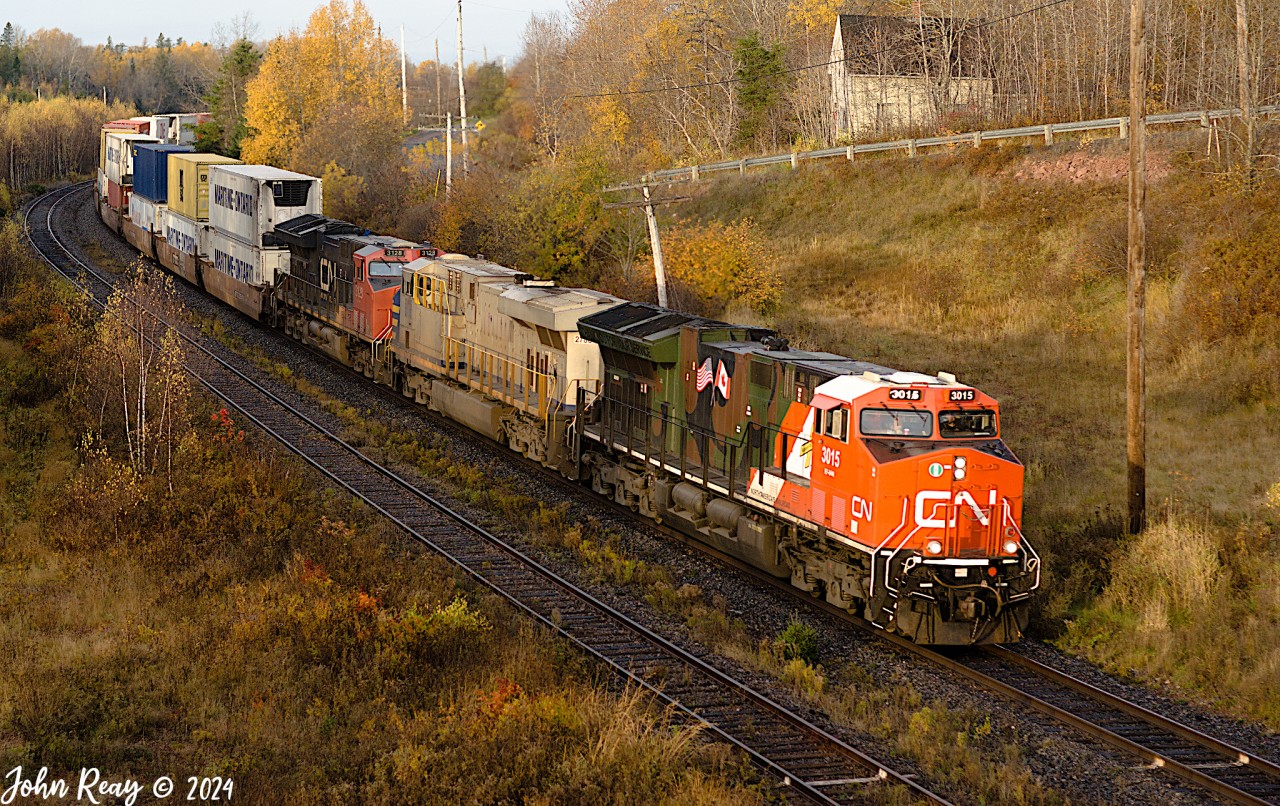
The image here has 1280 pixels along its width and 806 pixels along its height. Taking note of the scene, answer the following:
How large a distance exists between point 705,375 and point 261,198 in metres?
24.5

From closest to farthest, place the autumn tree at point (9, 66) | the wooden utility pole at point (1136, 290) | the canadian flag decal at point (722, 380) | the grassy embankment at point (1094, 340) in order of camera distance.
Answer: the grassy embankment at point (1094, 340) < the wooden utility pole at point (1136, 290) < the canadian flag decal at point (722, 380) < the autumn tree at point (9, 66)

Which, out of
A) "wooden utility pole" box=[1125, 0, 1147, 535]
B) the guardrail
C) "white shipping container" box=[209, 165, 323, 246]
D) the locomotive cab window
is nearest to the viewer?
the locomotive cab window

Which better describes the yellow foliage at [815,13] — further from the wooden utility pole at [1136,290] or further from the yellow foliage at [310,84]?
the wooden utility pole at [1136,290]

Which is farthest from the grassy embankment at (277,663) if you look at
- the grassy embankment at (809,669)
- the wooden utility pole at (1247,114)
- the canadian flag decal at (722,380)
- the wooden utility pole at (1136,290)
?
the wooden utility pole at (1247,114)

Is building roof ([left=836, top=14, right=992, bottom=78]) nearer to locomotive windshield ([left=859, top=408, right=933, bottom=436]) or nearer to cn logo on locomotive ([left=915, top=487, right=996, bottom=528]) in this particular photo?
locomotive windshield ([left=859, top=408, right=933, bottom=436])

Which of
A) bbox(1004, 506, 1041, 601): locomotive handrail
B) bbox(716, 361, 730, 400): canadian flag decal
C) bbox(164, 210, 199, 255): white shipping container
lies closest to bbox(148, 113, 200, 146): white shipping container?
bbox(164, 210, 199, 255): white shipping container

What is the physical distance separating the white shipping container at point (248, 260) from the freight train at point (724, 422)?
2.84 metres

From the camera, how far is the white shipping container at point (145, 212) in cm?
5138

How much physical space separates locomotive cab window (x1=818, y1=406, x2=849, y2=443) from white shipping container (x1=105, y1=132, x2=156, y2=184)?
50.8m

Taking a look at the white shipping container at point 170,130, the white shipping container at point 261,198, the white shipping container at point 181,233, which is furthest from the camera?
the white shipping container at point 170,130

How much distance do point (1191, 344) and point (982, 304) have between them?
326 inches

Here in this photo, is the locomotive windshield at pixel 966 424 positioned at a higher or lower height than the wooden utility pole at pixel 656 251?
lower

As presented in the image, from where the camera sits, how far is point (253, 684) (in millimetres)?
12797

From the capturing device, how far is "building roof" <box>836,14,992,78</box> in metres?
56.2
